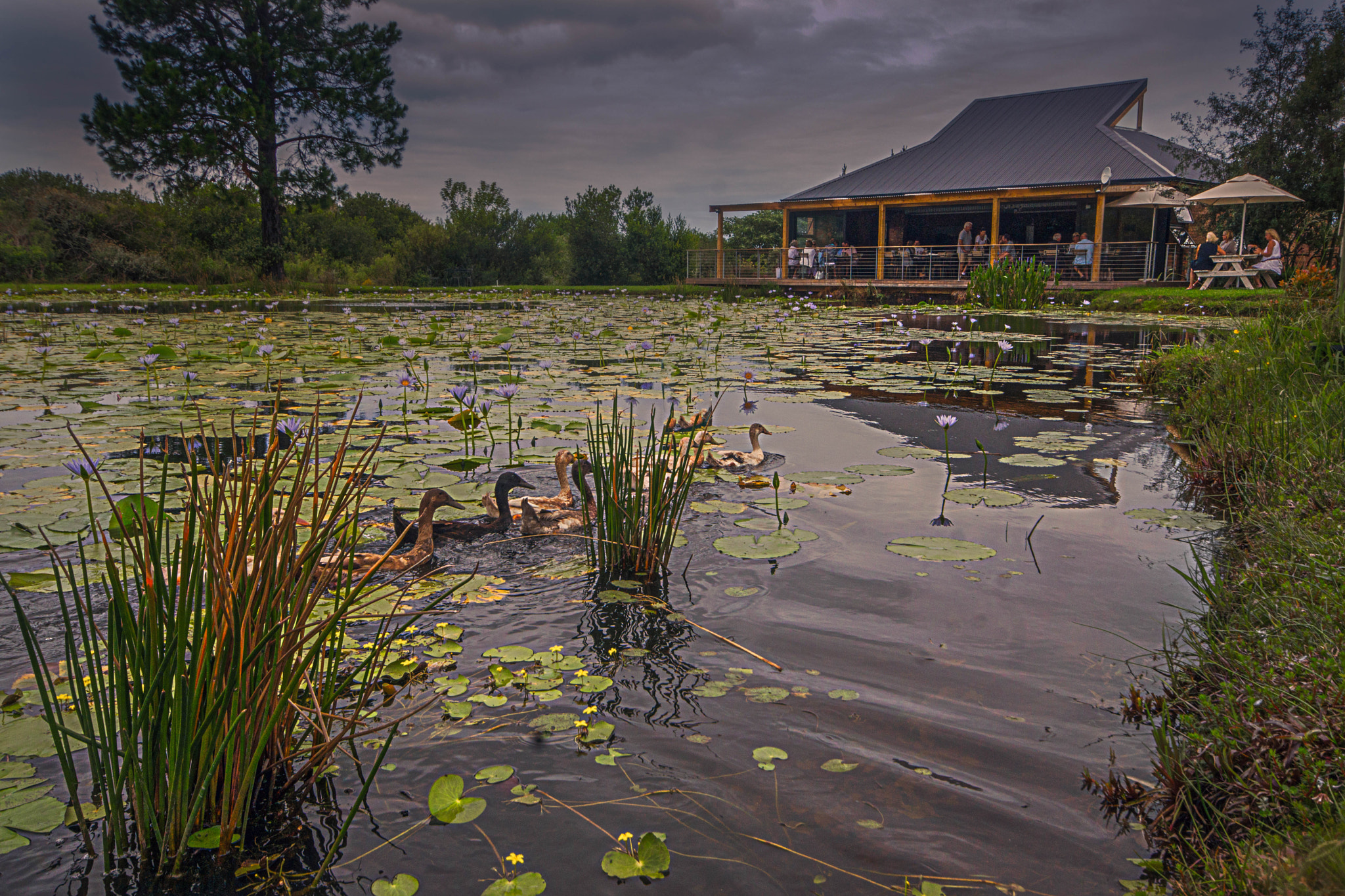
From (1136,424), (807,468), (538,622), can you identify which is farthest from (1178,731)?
(1136,424)

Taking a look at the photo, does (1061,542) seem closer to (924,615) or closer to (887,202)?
(924,615)

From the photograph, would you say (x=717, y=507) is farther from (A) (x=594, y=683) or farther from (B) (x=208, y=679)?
(B) (x=208, y=679)

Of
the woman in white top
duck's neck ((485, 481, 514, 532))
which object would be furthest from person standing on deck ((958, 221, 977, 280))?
duck's neck ((485, 481, 514, 532))

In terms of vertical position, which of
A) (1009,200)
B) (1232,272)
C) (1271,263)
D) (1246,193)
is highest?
(1009,200)

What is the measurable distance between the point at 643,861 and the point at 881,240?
2517cm

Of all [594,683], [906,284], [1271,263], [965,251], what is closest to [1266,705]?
[594,683]

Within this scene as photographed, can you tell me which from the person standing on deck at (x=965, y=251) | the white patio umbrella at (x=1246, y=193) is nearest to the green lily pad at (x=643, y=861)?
the white patio umbrella at (x=1246, y=193)

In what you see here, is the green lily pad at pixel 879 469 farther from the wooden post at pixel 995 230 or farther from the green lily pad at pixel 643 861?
the wooden post at pixel 995 230

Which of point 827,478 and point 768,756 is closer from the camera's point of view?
point 768,756

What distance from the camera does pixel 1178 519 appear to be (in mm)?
3605

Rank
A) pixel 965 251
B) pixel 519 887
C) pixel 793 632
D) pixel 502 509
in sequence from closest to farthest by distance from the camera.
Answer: pixel 519 887
pixel 793 632
pixel 502 509
pixel 965 251

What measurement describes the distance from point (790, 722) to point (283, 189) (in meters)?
25.1

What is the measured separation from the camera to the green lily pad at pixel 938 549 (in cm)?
315

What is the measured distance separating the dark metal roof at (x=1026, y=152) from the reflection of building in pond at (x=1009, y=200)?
0.05 meters
